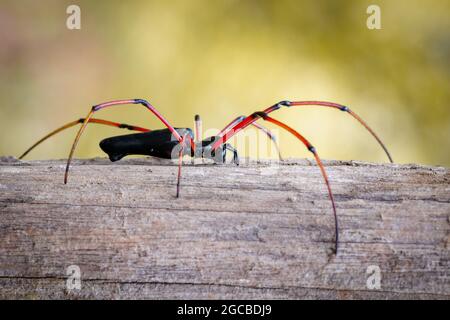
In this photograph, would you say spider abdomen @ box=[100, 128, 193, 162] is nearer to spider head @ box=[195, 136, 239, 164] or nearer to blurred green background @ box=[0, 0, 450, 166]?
spider head @ box=[195, 136, 239, 164]

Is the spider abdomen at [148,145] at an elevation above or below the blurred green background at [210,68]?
below

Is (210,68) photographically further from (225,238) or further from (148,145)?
(225,238)

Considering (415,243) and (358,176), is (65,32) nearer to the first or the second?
(358,176)

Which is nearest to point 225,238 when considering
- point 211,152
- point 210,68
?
point 211,152

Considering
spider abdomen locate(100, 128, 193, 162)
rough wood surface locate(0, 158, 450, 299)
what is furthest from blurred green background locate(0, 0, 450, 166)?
rough wood surface locate(0, 158, 450, 299)

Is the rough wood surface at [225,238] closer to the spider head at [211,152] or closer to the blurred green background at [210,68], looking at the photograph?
the spider head at [211,152]

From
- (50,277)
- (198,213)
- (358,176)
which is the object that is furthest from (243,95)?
(50,277)

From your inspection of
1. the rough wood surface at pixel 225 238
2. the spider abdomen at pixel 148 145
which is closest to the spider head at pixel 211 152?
the spider abdomen at pixel 148 145
